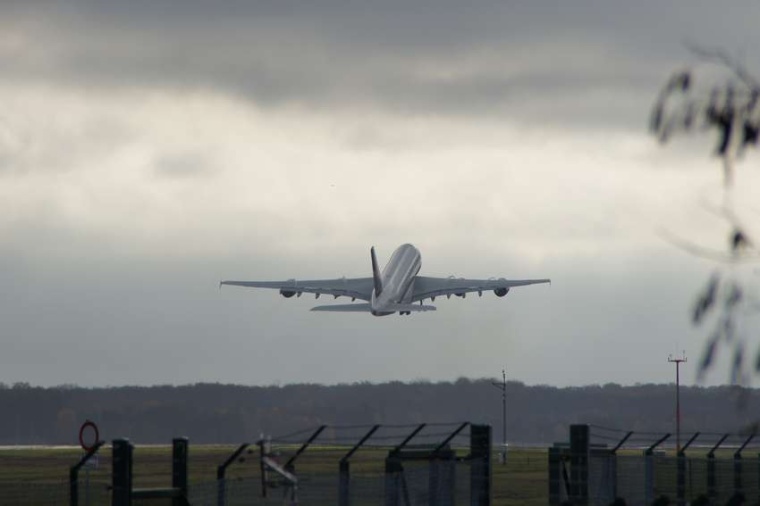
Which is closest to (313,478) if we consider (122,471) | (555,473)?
(555,473)

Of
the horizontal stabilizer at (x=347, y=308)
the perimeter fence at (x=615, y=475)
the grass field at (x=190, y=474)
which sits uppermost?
the horizontal stabilizer at (x=347, y=308)

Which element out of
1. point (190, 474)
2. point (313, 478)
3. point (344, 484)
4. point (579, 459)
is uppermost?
point (579, 459)

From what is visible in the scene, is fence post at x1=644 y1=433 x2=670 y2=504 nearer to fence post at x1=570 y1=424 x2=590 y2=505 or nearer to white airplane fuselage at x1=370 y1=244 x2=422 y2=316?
fence post at x1=570 y1=424 x2=590 y2=505

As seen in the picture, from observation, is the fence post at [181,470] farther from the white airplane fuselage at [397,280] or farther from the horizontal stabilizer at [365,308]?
the white airplane fuselage at [397,280]

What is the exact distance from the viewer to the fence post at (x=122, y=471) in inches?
1483

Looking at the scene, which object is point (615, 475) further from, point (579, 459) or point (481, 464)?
point (481, 464)

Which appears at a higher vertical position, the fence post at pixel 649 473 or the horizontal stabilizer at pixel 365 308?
the horizontal stabilizer at pixel 365 308

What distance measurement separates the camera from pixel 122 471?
37.8 metres

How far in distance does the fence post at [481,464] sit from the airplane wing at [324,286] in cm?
9926

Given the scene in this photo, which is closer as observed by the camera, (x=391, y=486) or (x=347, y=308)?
(x=391, y=486)

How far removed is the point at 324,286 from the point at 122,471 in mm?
108743

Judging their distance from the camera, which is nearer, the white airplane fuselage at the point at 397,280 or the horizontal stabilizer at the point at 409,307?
the horizontal stabilizer at the point at 409,307

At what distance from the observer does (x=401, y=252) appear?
157625mm

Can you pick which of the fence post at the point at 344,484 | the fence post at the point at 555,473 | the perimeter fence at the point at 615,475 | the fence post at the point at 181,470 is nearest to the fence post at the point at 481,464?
the perimeter fence at the point at 615,475
